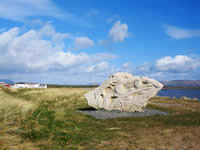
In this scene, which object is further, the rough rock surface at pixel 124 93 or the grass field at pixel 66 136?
the rough rock surface at pixel 124 93

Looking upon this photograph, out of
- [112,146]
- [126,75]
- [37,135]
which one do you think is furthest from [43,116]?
[126,75]

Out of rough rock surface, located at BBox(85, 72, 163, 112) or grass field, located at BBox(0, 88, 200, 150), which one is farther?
rough rock surface, located at BBox(85, 72, 163, 112)

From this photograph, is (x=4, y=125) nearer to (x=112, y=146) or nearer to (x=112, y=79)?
(x=112, y=146)

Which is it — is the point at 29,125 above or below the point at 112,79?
below

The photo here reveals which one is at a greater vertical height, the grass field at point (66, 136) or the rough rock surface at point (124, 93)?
the rough rock surface at point (124, 93)

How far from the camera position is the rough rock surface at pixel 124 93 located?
1225cm

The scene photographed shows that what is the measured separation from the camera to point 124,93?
41.3ft

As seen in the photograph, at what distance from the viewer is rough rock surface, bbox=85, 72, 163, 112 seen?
12250 mm

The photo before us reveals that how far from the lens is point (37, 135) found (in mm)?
5758

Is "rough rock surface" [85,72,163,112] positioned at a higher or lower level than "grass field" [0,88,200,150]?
higher

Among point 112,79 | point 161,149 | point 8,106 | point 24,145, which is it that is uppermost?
point 112,79

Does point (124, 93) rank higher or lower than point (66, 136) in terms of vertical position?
higher

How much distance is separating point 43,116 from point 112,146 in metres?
3.01

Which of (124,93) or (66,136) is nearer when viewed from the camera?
(66,136)
